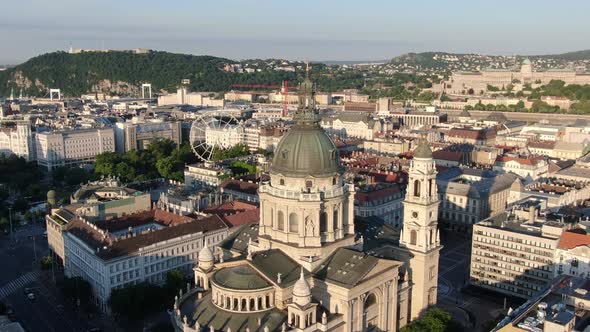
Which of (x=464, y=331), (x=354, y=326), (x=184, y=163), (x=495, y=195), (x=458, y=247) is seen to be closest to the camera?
(x=354, y=326)

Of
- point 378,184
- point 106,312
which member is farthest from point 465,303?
point 106,312

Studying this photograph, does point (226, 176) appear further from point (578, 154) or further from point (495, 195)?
point (578, 154)

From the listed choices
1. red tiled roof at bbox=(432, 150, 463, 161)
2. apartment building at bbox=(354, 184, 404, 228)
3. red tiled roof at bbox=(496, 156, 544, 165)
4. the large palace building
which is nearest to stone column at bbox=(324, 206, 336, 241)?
the large palace building

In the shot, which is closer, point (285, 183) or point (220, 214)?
point (285, 183)

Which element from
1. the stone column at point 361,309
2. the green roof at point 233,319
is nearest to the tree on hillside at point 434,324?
the stone column at point 361,309

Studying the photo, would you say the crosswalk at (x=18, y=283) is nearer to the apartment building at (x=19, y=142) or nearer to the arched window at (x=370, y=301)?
the arched window at (x=370, y=301)

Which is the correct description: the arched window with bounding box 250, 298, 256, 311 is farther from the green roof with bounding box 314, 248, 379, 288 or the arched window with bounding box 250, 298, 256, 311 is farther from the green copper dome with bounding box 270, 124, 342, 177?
the green copper dome with bounding box 270, 124, 342, 177
